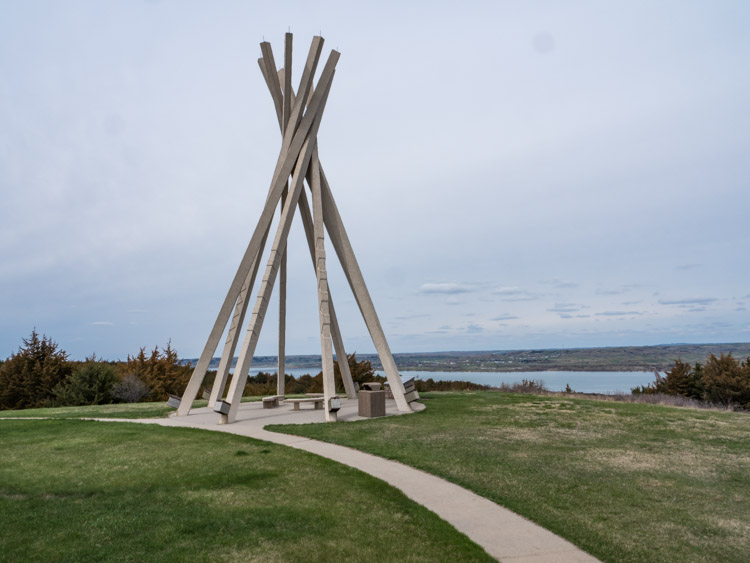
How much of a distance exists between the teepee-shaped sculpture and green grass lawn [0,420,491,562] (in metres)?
4.97

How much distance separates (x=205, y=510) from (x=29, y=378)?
71.0ft

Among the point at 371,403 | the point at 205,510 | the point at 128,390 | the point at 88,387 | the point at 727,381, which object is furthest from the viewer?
the point at 727,381

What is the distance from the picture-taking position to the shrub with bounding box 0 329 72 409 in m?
22.3

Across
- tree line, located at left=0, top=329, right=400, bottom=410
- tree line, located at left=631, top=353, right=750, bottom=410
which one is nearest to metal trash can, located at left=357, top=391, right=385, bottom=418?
tree line, located at left=0, top=329, right=400, bottom=410

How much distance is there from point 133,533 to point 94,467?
3361 mm

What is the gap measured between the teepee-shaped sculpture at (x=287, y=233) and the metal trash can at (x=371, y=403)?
1.12 m

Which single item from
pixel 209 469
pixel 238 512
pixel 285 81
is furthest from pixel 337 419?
pixel 285 81

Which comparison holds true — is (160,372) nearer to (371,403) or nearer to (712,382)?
(371,403)

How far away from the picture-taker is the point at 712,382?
76.9ft

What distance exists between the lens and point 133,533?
5.20 meters

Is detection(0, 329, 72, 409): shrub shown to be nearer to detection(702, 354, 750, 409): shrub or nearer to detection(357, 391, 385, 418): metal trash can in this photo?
detection(357, 391, 385, 418): metal trash can

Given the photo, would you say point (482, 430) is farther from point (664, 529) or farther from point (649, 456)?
point (664, 529)

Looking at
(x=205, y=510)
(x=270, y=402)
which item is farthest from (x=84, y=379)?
(x=205, y=510)

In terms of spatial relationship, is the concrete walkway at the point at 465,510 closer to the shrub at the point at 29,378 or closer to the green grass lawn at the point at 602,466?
the green grass lawn at the point at 602,466
